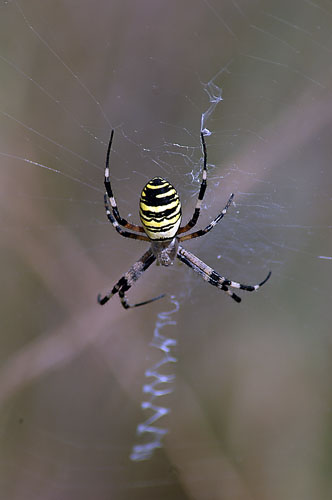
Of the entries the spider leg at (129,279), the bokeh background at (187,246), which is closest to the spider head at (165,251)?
the spider leg at (129,279)

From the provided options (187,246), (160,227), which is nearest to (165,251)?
(187,246)

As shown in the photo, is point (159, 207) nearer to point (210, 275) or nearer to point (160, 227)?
point (160, 227)

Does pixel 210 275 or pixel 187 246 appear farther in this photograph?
pixel 187 246

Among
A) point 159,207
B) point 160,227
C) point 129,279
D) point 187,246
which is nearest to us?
point 159,207

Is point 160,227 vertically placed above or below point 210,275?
above

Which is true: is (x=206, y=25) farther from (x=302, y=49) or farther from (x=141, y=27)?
(x=302, y=49)

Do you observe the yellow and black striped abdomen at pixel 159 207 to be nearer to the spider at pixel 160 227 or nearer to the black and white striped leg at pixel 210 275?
the spider at pixel 160 227

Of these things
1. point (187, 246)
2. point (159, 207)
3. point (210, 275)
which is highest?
point (159, 207)
